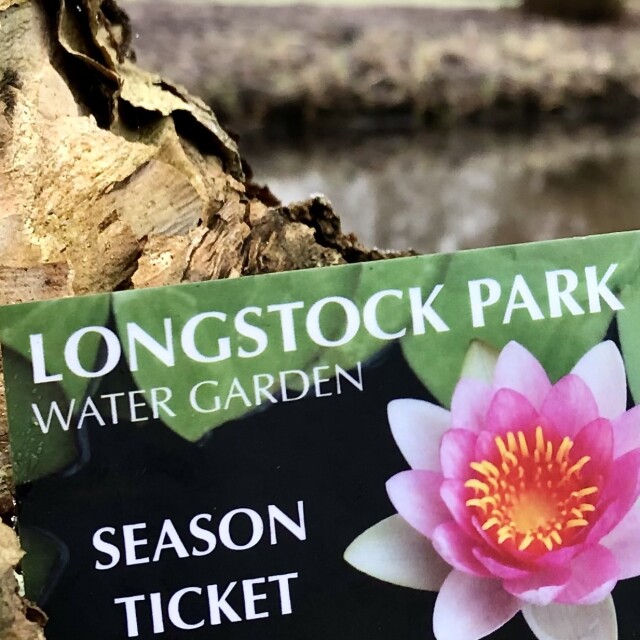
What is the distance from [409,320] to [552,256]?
0.08 meters

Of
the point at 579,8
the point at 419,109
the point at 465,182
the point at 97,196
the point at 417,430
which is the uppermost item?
the point at 579,8

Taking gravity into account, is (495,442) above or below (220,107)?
below

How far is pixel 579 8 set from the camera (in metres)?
2.00

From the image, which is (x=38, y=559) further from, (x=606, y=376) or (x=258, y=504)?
(x=606, y=376)

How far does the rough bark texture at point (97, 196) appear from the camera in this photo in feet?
1.20

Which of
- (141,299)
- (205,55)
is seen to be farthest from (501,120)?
(141,299)

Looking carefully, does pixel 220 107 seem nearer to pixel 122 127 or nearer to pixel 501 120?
pixel 501 120

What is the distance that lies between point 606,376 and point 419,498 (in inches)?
4.8

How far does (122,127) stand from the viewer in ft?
1.44

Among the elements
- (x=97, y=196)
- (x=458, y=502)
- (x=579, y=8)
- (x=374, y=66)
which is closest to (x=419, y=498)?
(x=458, y=502)

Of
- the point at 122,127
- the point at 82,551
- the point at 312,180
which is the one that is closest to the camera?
the point at 82,551

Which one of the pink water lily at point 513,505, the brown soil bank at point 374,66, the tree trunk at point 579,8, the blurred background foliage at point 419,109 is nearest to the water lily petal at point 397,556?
the pink water lily at point 513,505

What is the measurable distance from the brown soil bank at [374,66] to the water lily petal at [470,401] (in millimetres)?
1025

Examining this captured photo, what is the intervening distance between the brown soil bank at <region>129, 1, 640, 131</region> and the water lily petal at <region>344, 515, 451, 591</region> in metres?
1.05
